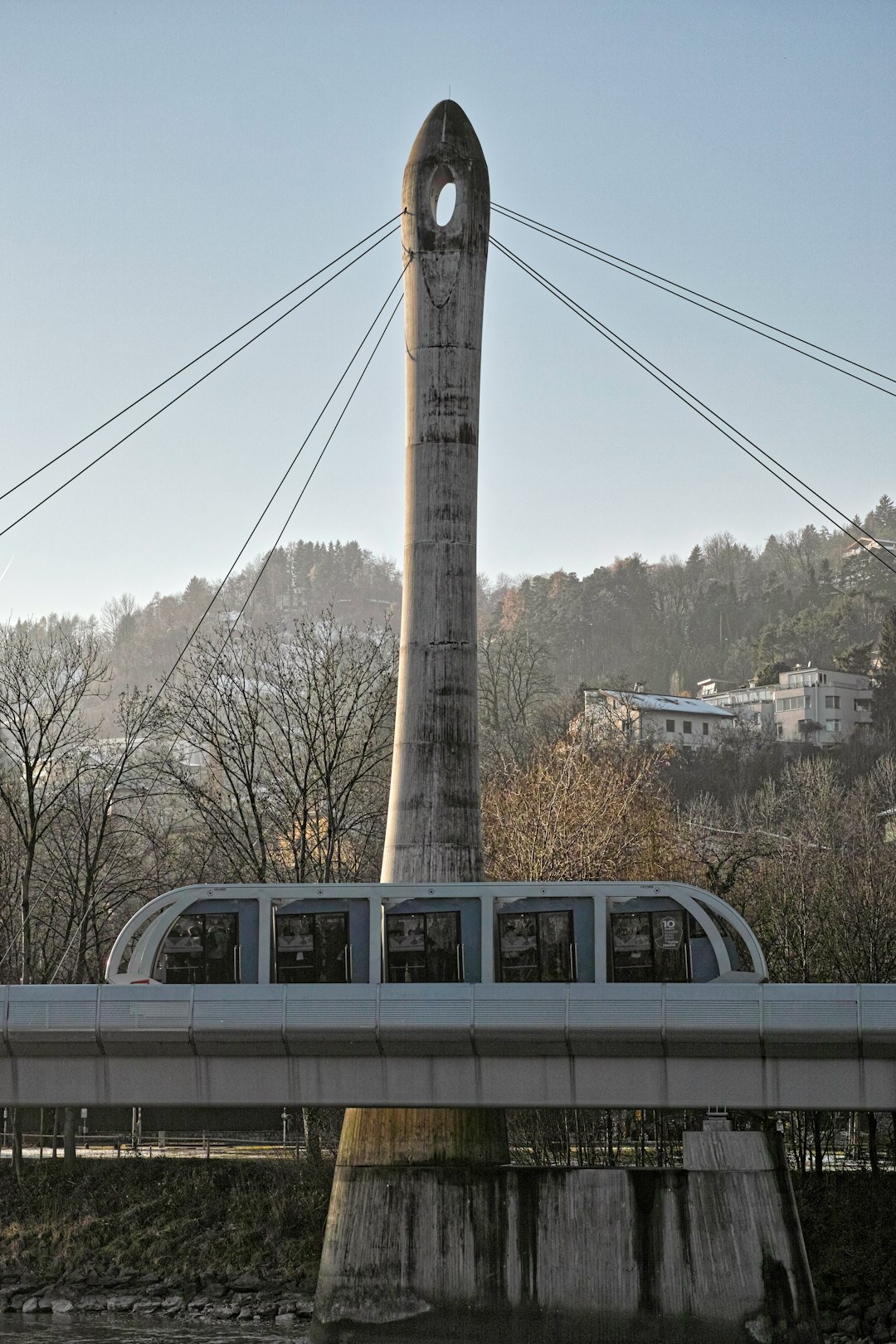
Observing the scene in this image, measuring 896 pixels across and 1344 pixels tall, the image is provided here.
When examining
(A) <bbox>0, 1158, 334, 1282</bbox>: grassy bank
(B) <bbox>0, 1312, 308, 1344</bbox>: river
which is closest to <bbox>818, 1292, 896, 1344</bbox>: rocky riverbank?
(B) <bbox>0, 1312, 308, 1344</bbox>: river

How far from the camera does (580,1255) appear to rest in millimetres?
24406

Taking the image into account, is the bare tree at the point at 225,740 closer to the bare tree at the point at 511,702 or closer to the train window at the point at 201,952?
the train window at the point at 201,952

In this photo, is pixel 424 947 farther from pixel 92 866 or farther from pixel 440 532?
pixel 92 866

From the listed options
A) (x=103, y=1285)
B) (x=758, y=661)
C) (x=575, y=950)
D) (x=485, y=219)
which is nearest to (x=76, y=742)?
(x=103, y=1285)

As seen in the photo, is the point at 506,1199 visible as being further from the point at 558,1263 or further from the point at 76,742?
the point at 76,742

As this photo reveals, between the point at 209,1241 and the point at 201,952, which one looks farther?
the point at 209,1241

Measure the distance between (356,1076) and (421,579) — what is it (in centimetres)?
1010

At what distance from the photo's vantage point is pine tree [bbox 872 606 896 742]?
379ft

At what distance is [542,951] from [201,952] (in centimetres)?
562

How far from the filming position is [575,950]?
79.1 feet

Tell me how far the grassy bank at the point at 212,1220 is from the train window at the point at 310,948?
973cm

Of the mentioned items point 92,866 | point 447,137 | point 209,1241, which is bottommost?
point 209,1241

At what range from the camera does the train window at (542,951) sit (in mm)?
24094

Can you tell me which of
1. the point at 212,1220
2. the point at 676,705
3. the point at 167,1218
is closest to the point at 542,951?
the point at 212,1220
